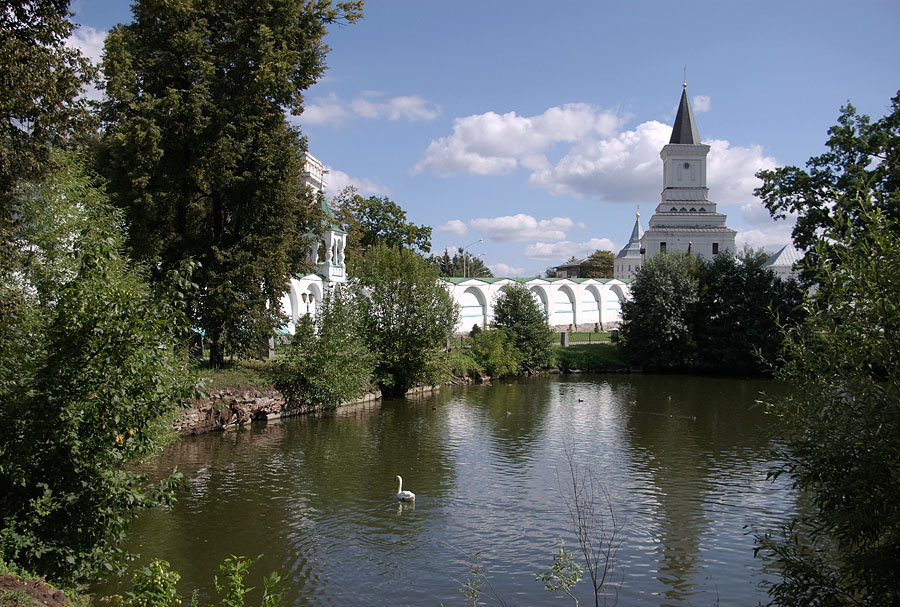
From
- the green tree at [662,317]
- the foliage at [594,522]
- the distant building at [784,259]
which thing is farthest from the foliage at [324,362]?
the distant building at [784,259]

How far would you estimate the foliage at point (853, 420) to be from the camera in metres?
6.69

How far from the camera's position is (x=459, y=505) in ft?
48.3

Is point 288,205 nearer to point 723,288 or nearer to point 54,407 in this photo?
point 54,407

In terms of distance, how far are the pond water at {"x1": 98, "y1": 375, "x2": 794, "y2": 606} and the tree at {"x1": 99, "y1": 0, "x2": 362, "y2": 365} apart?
18.5 feet

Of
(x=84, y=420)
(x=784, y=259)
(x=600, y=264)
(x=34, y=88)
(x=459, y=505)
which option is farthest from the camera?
(x=600, y=264)

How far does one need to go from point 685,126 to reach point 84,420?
76009 mm

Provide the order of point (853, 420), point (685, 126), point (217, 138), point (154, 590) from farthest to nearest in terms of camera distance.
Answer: point (685, 126) < point (217, 138) < point (154, 590) < point (853, 420)

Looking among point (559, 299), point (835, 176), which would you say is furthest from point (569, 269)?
point (835, 176)

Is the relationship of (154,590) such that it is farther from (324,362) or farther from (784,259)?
(784,259)

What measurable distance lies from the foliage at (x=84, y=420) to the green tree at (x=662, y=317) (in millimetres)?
37338

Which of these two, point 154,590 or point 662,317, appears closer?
point 154,590

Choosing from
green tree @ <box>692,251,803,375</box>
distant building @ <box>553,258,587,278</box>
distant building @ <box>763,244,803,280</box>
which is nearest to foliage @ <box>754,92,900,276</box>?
green tree @ <box>692,251,803,375</box>

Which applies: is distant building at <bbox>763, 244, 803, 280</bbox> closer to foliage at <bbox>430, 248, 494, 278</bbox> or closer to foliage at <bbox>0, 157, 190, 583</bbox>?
foliage at <bbox>430, 248, 494, 278</bbox>

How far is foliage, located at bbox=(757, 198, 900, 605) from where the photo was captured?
6688 millimetres
